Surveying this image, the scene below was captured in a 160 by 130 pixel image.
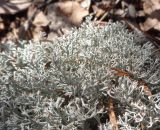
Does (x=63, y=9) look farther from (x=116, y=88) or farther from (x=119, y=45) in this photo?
(x=116, y=88)

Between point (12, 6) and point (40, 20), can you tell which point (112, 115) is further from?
point (12, 6)

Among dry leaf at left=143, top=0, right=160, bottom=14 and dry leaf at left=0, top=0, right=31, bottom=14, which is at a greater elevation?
dry leaf at left=0, top=0, right=31, bottom=14

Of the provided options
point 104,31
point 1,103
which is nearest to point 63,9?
point 104,31

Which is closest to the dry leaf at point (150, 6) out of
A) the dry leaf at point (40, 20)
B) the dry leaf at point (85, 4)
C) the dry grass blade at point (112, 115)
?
the dry leaf at point (85, 4)

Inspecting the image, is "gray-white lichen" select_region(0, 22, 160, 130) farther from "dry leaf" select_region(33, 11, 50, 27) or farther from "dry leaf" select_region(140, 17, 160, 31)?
"dry leaf" select_region(33, 11, 50, 27)

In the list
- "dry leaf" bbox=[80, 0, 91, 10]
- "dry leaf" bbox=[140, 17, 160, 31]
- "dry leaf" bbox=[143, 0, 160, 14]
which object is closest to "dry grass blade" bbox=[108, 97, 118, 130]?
"dry leaf" bbox=[140, 17, 160, 31]

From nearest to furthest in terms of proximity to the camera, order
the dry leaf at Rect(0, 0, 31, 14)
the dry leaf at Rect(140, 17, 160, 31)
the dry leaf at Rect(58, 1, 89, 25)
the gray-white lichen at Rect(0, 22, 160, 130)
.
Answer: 1. the gray-white lichen at Rect(0, 22, 160, 130)
2. the dry leaf at Rect(140, 17, 160, 31)
3. the dry leaf at Rect(58, 1, 89, 25)
4. the dry leaf at Rect(0, 0, 31, 14)

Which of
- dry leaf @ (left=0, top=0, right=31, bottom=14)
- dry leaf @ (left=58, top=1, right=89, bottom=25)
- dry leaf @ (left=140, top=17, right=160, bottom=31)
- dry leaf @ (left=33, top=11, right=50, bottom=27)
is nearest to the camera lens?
dry leaf @ (left=140, top=17, right=160, bottom=31)
